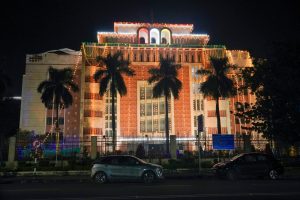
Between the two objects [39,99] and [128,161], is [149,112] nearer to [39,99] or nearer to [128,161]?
[39,99]

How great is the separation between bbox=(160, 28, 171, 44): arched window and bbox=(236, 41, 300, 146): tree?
194ft

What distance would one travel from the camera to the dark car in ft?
67.3

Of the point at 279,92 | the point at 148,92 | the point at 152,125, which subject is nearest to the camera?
the point at 279,92

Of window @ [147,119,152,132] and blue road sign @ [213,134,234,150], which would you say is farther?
window @ [147,119,152,132]

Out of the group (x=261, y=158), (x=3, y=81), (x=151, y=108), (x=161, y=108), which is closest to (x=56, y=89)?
(x=3, y=81)

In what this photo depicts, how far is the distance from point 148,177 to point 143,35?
68.3 m

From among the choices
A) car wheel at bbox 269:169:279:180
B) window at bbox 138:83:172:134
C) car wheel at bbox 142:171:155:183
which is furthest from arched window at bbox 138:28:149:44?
car wheel at bbox 142:171:155:183

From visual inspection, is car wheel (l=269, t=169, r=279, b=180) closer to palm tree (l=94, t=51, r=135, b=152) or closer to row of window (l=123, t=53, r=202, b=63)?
palm tree (l=94, t=51, r=135, b=152)

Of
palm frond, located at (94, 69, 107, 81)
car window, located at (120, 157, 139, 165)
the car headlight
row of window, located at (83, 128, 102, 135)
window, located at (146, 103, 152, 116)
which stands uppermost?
palm frond, located at (94, 69, 107, 81)

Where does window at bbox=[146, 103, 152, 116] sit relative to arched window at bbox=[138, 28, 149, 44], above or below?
below

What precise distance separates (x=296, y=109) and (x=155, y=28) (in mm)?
63880

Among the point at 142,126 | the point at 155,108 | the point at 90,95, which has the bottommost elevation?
the point at 142,126

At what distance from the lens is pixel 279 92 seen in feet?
79.5

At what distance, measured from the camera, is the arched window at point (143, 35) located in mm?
83000
